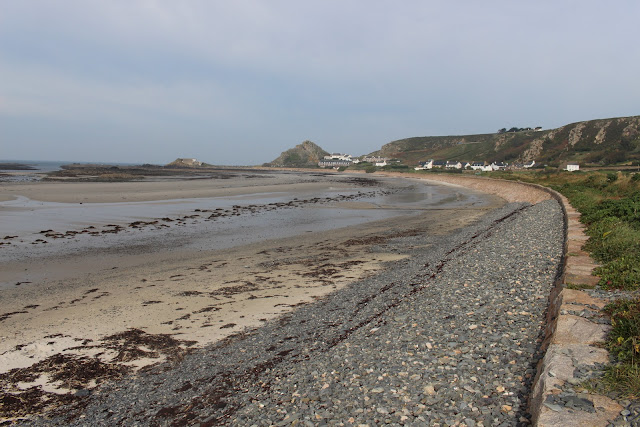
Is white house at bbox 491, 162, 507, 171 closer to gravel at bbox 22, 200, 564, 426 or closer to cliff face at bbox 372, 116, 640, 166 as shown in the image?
cliff face at bbox 372, 116, 640, 166

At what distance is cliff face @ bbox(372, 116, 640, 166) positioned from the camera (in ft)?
251

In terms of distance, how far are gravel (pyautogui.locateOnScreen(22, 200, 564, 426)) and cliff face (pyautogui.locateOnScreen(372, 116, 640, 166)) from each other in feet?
241

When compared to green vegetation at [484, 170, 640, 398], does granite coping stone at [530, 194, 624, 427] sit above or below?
below

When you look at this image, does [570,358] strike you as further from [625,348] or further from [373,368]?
[373,368]

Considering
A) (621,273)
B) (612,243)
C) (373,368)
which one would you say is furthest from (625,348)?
(612,243)

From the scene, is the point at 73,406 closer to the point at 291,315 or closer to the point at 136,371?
the point at 136,371

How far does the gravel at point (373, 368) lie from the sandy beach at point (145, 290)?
0.86 metres

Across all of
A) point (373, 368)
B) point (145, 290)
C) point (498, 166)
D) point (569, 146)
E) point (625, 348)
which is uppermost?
point (569, 146)

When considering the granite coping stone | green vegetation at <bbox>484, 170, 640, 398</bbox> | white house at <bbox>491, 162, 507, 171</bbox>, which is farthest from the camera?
white house at <bbox>491, 162, 507, 171</bbox>

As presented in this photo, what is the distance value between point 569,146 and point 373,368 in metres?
112

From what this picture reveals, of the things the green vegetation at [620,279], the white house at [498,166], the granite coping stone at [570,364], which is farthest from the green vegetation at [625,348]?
the white house at [498,166]

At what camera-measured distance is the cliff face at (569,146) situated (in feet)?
251

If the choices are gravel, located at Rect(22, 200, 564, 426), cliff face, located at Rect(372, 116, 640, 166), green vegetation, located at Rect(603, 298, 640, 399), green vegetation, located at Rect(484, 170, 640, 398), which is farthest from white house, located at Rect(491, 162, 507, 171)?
green vegetation, located at Rect(603, 298, 640, 399)

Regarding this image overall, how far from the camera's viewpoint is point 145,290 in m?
9.80
